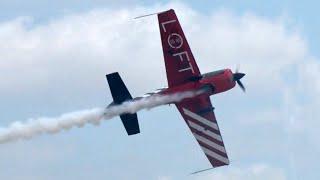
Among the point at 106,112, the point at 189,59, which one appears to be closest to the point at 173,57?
the point at 189,59

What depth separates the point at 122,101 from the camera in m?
65.8

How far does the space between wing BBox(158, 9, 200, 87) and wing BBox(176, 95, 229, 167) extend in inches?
90.1

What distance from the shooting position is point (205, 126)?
71.2 metres

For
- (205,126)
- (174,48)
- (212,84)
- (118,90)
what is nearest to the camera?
(118,90)

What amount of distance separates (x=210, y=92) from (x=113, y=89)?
6360 mm

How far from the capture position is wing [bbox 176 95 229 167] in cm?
6950

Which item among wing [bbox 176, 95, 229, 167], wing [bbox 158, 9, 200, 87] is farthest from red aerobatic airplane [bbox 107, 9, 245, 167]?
wing [bbox 176, 95, 229, 167]

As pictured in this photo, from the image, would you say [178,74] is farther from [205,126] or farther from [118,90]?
[205,126]

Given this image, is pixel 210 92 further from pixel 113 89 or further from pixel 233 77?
pixel 113 89

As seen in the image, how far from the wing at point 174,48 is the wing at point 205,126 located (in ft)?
7.51

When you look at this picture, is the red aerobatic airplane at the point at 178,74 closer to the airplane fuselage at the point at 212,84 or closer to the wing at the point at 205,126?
the airplane fuselage at the point at 212,84

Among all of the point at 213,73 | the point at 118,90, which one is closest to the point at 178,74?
the point at 213,73

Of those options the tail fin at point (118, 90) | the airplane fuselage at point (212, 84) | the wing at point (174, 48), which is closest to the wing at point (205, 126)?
the airplane fuselage at point (212, 84)

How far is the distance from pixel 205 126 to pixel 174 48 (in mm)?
6887
